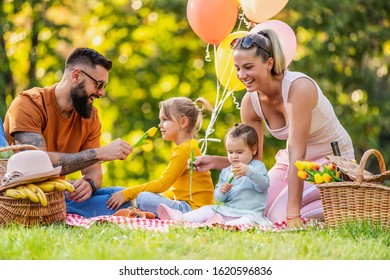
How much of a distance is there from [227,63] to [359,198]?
5.48 feet

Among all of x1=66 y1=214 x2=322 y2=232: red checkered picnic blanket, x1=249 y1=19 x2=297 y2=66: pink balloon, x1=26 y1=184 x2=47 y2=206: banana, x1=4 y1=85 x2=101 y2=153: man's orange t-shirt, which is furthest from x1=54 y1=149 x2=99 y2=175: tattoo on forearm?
x1=249 y1=19 x2=297 y2=66: pink balloon

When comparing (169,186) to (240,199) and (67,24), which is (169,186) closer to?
(240,199)

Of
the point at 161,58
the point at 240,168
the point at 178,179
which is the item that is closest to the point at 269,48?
the point at 240,168

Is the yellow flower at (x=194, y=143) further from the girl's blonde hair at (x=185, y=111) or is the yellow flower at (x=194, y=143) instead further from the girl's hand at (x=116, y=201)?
the girl's hand at (x=116, y=201)

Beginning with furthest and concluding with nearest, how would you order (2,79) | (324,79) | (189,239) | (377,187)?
(324,79) → (2,79) → (377,187) → (189,239)

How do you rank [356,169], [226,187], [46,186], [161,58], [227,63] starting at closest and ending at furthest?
[46,186] → [356,169] → [226,187] → [227,63] → [161,58]

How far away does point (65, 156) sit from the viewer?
546 centimetres

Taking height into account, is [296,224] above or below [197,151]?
below

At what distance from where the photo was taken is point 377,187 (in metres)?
Result: 4.63

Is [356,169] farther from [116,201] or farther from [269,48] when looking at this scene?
[116,201]

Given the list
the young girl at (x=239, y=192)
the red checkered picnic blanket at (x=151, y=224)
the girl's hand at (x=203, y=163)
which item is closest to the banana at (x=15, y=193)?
the red checkered picnic blanket at (x=151, y=224)
